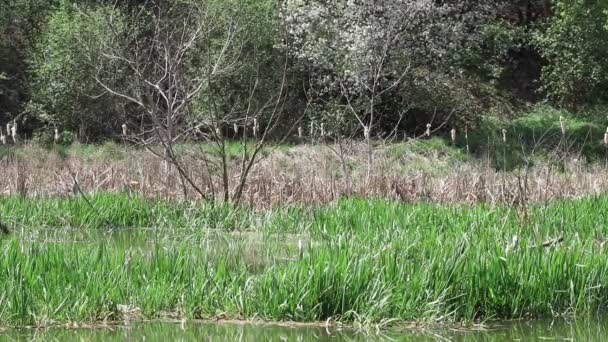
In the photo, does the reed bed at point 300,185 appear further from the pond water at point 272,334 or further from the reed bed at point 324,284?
the pond water at point 272,334

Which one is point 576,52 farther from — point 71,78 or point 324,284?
point 324,284

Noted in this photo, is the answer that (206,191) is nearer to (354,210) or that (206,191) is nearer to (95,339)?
(354,210)

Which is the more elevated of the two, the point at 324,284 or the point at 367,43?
the point at 367,43

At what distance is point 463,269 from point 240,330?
4.95 ft

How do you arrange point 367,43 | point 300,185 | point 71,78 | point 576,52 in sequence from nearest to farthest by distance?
point 300,185, point 367,43, point 71,78, point 576,52

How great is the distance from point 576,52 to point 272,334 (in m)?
22.9

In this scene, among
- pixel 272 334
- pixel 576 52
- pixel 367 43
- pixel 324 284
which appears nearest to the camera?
pixel 272 334

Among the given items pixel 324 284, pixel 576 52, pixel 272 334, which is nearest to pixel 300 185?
pixel 324 284

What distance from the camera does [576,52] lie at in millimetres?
26297

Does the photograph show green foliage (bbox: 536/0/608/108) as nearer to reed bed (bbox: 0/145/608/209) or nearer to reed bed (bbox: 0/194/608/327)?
reed bed (bbox: 0/145/608/209)

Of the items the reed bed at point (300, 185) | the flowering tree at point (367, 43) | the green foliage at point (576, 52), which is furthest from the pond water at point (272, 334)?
the green foliage at point (576, 52)

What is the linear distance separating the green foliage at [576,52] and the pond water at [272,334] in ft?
69.5

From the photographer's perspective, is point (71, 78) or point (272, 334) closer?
point (272, 334)

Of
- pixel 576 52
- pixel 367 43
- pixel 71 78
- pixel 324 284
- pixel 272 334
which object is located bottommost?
pixel 272 334
